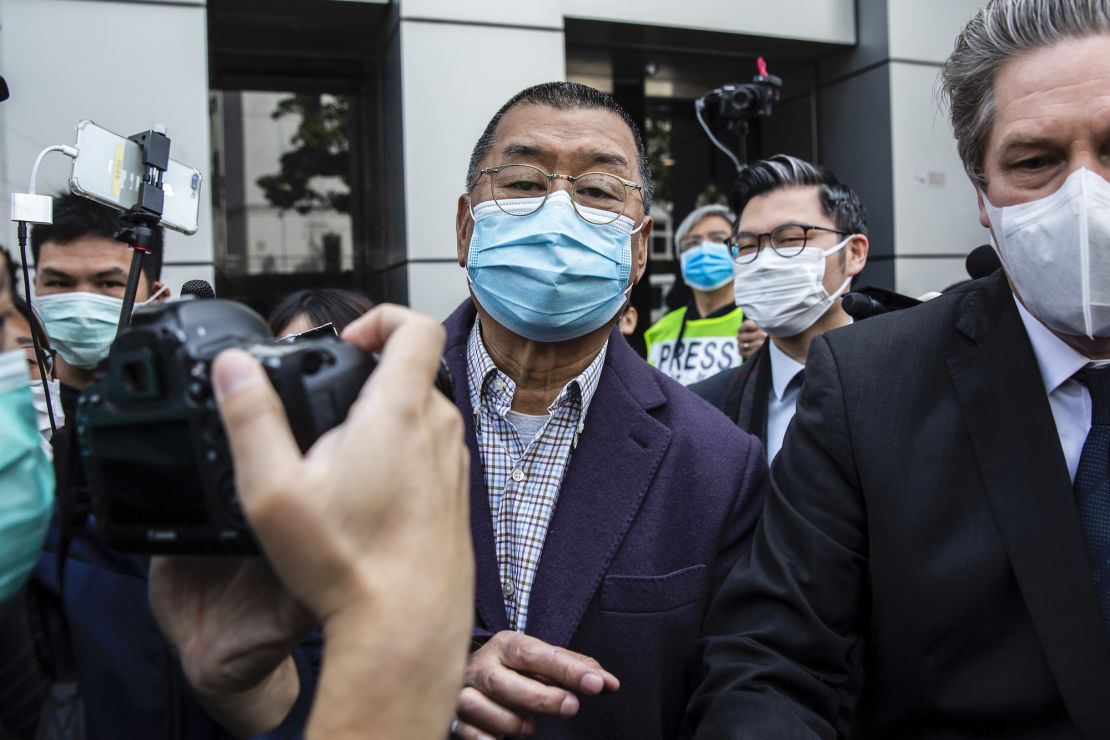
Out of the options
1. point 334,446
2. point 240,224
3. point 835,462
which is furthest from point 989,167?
point 240,224

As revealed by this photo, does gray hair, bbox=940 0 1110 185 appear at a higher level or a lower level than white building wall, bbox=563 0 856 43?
lower

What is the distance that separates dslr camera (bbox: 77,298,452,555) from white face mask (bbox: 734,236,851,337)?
2.41 m

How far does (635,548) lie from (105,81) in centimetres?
433

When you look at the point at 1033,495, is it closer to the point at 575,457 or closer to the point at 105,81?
the point at 575,457

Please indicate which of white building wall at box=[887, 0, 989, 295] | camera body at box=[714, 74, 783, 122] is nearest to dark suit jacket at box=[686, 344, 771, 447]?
camera body at box=[714, 74, 783, 122]

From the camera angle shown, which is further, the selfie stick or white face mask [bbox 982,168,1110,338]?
the selfie stick

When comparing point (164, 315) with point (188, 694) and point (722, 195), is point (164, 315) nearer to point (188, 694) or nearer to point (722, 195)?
point (188, 694)

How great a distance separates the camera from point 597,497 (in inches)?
71.2

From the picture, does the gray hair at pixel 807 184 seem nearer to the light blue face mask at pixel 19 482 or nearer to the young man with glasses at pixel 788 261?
the young man with glasses at pixel 788 261

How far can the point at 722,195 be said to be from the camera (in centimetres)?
755

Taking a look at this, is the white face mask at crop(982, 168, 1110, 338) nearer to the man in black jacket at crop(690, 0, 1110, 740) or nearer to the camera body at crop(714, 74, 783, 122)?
the man in black jacket at crop(690, 0, 1110, 740)

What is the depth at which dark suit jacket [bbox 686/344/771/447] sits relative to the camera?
9.27 ft

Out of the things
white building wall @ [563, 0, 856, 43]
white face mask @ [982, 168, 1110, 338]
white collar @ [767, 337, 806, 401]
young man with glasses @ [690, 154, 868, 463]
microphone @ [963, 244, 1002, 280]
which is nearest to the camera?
white face mask @ [982, 168, 1110, 338]

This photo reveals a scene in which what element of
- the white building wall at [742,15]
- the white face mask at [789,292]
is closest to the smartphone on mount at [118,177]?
the white face mask at [789,292]
